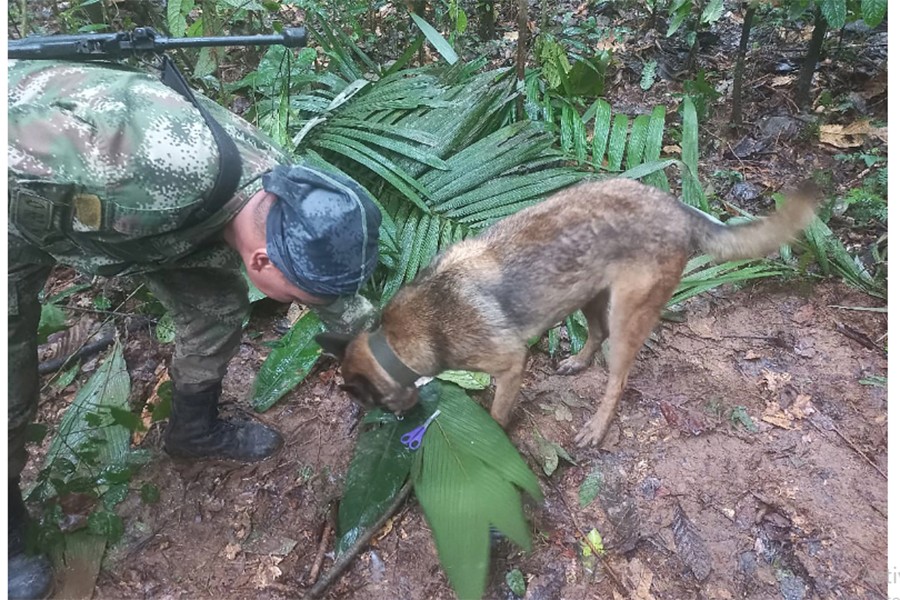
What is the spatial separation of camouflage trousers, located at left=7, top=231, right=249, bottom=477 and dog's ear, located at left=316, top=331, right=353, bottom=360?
1.57 feet

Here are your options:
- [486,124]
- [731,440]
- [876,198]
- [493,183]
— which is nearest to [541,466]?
[731,440]

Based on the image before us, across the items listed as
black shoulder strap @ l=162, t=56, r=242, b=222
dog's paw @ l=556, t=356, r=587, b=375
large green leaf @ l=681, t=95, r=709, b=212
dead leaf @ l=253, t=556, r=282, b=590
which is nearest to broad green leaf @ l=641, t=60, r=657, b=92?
large green leaf @ l=681, t=95, r=709, b=212

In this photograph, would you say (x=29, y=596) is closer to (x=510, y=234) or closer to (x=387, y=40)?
(x=510, y=234)

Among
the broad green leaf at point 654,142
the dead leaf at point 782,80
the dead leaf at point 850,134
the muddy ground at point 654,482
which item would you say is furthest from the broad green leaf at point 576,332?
the dead leaf at point 782,80

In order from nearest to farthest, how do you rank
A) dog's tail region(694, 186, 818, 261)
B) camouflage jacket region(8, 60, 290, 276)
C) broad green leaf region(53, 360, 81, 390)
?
camouflage jacket region(8, 60, 290, 276) → dog's tail region(694, 186, 818, 261) → broad green leaf region(53, 360, 81, 390)

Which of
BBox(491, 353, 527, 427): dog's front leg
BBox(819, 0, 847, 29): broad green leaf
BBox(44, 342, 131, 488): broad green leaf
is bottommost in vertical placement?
BBox(44, 342, 131, 488): broad green leaf

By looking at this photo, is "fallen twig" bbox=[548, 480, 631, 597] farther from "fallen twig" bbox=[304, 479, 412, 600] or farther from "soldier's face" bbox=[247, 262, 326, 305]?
"soldier's face" bbox=[247, 262, 326, 305]

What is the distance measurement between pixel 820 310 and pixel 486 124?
2653mm

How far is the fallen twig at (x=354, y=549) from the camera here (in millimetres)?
2801

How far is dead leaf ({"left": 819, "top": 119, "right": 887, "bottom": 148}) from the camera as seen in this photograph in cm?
508

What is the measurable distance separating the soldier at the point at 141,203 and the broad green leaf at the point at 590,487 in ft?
5.17

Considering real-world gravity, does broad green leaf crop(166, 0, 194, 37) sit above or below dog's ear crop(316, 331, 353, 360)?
above

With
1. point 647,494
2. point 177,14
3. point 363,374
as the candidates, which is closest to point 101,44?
point 177,14

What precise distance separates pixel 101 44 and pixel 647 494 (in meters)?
3.14
